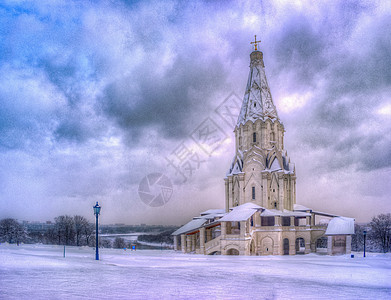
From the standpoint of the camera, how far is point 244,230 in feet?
109

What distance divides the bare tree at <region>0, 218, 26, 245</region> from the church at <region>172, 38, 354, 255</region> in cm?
3098

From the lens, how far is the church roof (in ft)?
146

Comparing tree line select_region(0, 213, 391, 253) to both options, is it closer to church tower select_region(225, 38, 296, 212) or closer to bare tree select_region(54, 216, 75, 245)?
bare tree select_region(54, 216, 75, 245)

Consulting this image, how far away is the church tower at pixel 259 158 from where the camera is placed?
42188 mm

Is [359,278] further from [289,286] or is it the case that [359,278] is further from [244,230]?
[244,230]

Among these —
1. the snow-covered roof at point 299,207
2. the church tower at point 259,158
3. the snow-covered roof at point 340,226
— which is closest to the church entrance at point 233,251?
the church tower at point 259,158

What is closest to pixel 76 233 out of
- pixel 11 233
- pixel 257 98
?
pixel 11 233

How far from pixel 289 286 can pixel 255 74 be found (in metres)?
40.9

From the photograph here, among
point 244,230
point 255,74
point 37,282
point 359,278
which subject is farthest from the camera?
point 255,74

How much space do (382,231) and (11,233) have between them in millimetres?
67741

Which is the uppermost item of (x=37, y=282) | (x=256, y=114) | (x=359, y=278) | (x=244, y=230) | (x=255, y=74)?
(x=255, y=74)

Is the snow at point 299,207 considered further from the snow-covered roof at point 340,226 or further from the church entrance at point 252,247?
the church entrance at point 252,247

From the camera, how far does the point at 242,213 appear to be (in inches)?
1400

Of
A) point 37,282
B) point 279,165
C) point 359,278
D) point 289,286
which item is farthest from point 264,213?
point 37,282
